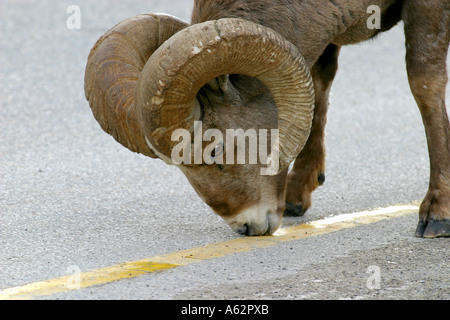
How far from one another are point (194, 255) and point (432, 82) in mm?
2108

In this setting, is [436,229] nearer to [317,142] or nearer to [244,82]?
[317,142]

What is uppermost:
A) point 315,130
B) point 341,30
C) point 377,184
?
point 341,30

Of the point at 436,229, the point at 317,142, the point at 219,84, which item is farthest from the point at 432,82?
the point at 219,84

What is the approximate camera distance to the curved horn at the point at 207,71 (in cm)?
457

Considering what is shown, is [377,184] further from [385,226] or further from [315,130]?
[385,226]

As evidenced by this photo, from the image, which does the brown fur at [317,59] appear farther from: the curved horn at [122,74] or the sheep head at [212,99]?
the curved horn at [122,74]

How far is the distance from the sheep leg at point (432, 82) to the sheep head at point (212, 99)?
109 cm

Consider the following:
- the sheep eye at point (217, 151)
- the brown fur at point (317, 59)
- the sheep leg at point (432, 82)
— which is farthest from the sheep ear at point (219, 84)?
the sheep leg at point (432, 82)

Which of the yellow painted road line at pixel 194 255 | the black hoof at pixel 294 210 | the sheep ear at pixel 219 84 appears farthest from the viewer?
the black hoof at pixel 294 210

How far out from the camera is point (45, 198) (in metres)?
6.62

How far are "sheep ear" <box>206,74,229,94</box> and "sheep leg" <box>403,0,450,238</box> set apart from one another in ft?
5.06
